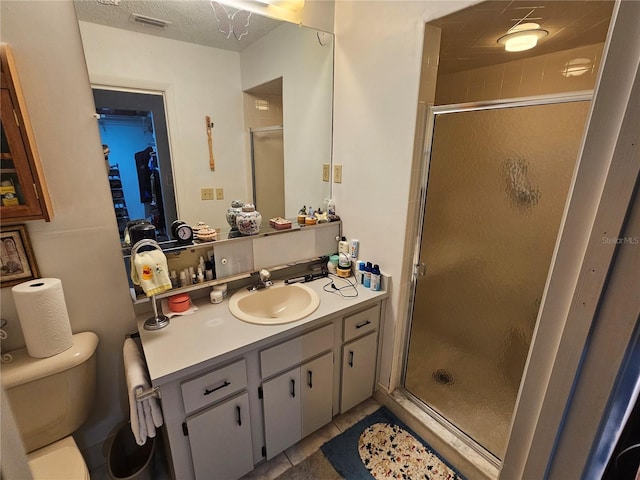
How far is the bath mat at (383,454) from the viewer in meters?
1.44

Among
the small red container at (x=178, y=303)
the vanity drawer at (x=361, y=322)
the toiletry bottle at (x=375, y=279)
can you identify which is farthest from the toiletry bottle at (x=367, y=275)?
the small red container at (x=178, y=303)

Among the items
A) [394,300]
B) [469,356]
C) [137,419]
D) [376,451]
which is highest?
[394,300]

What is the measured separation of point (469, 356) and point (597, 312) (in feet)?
5.97

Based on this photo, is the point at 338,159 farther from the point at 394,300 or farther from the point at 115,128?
the point at 115,128

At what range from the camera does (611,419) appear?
39 centimetres

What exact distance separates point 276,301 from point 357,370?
0.61m

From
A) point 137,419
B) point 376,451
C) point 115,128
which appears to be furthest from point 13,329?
point 376,451

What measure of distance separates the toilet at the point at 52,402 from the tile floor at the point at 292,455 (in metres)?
0.42

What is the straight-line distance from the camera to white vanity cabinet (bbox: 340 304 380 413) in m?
1.58

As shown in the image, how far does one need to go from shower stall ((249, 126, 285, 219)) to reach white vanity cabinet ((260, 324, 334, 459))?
80cm

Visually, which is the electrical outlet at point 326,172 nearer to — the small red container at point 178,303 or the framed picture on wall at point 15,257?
the small red container at point 178,303

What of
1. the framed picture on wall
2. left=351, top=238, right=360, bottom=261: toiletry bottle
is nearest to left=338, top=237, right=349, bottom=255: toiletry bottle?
left=351, top=238, right=360, bottom=261: toiletry bottle

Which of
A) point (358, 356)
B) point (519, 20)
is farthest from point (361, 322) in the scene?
point (519, 20)

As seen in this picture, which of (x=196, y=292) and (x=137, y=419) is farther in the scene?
(x=196, y=292)
